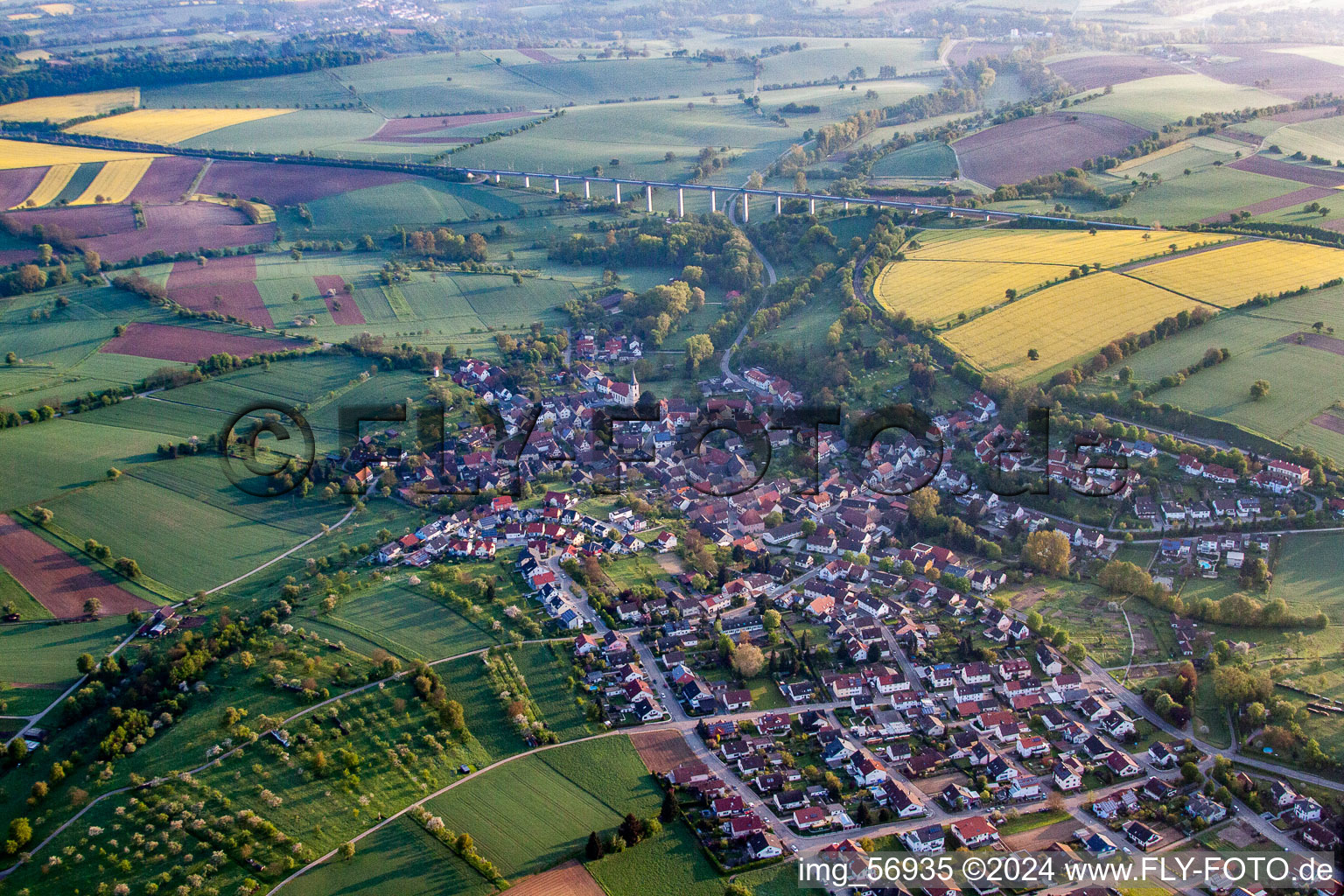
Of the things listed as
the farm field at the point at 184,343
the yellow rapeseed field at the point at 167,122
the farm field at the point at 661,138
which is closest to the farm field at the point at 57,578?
the farm field at the point at 184,343

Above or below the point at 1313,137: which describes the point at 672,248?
below

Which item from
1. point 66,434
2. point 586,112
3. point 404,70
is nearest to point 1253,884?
point 66,434

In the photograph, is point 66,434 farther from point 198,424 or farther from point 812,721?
point 812,721

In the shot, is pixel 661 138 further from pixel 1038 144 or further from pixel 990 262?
pixel 990 262

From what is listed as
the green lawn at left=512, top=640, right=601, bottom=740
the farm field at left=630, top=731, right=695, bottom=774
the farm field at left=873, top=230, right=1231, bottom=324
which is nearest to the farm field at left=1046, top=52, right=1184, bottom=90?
the farm field at left=873, top=230, right=1231, bottom=324

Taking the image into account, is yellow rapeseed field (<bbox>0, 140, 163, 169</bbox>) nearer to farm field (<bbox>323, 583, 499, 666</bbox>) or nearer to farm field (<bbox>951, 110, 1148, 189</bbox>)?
farm field (<bbox>323, 583, 499, 666</bbox>)

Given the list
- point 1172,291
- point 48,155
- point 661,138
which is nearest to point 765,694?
point 1172,291
